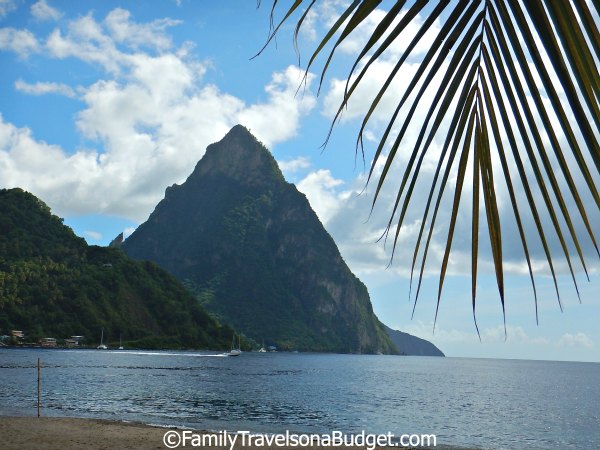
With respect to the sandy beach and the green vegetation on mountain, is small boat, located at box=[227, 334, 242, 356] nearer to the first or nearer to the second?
the green vegetation on mountain

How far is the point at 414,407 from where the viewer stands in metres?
48.2

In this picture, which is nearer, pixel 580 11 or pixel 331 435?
pixel 580 11

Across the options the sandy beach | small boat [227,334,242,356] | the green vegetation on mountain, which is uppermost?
the green vegetation on mountain

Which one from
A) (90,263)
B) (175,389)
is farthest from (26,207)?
(175,389)

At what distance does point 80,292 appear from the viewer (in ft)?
490

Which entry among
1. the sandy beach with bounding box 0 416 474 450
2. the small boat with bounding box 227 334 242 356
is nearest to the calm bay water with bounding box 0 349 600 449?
the sandy beach with bounding box 0 416 474 450

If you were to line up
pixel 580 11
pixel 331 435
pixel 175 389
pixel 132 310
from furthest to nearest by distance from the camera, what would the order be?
pixel 132 310
pixel 175 389
pixel 331 435
pixel 580 11

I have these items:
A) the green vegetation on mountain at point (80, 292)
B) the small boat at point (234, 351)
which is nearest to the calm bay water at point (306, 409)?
the green vegetation on mountain at point (80, 292)

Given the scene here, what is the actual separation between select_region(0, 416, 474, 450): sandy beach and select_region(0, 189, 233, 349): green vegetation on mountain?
129 m

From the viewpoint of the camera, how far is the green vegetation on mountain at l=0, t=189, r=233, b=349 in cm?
14150

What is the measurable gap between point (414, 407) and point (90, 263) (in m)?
142

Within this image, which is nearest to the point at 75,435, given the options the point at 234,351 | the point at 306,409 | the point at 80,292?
the point at 306,409

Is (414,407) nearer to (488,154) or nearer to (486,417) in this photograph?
(486,417)

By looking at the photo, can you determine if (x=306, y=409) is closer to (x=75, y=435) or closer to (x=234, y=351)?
(x=75, y=435)
